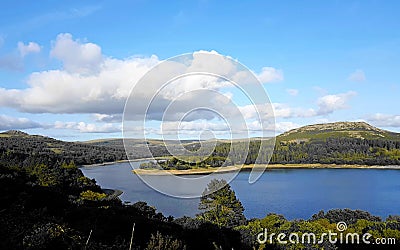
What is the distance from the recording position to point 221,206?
26781mm

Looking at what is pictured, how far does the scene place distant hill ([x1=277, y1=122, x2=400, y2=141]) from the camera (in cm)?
13225

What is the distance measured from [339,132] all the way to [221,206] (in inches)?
4869

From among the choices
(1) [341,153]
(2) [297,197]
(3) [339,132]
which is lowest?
(2) [297,197]

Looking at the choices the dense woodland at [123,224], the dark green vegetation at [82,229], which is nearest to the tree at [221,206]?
the dense woodland at [123,224]

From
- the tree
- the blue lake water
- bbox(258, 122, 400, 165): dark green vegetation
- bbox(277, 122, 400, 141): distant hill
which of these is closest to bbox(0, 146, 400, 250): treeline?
the tree

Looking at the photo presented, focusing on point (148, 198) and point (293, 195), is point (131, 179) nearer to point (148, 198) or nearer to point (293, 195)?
point (148, 198)

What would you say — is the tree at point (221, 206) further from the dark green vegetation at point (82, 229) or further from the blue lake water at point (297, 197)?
the blue lake water at point (297, 197)

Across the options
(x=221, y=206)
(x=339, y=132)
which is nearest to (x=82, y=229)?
(x=221, y=206)

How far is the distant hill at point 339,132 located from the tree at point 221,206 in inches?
4207

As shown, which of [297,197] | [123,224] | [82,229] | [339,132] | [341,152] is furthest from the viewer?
[339,132]

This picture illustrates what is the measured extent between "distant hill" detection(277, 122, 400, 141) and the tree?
107 m

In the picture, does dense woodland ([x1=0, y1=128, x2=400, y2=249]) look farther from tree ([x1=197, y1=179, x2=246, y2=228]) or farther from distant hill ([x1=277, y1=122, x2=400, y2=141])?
distant hill ([x1=277, y1=122, x2=400, y2=141])

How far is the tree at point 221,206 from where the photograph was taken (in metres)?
24.0

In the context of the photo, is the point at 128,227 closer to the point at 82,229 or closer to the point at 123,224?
the point at 123,224
